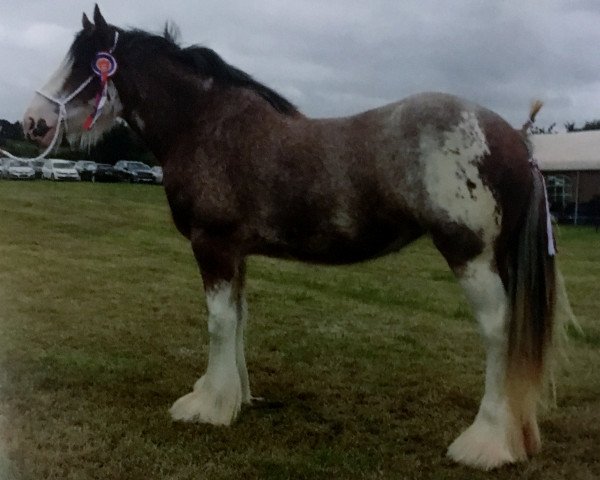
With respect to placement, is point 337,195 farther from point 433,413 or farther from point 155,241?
point 155,241

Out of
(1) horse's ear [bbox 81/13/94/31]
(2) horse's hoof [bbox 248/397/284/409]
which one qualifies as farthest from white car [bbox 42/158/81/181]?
(2) horse's hoof [bbox 248/397/284/409]

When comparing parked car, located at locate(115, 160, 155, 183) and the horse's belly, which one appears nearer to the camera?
the horse's belly

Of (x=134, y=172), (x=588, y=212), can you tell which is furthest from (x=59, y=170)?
(x=588, y=212)

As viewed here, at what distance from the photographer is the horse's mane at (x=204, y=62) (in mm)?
3447

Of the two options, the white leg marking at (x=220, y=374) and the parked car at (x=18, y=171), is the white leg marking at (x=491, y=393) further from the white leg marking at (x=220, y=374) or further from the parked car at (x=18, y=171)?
the parked car at (x=18, y=171)

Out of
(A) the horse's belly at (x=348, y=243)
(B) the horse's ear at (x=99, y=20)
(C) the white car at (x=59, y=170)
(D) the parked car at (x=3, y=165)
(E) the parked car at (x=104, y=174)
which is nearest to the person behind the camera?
(A) the horse's belly at (x=348, y=243)

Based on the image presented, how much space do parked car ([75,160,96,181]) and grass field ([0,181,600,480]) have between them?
184 millimetres

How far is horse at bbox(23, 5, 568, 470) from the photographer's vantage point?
2.88 metres

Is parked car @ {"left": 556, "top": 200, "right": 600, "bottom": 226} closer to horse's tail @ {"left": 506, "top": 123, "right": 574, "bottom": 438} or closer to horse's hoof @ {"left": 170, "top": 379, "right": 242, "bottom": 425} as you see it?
horse's tail @ {"left": 506, "top": 123, "right": 574, "bottom": 438}

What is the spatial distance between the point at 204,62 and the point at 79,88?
0.62 metres

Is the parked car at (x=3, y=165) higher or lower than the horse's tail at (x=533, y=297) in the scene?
higher

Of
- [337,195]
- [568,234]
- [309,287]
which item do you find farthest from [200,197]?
[568,234]

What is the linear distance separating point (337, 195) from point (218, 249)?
656 mm

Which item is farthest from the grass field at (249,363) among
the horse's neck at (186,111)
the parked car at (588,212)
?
the horse's neck at (186,111)
